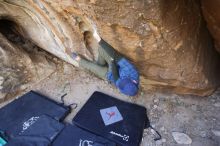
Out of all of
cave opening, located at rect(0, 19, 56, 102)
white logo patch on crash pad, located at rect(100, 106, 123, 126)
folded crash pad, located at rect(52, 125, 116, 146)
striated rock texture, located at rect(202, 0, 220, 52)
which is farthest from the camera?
cave opening, located at rect(0, 19, 56, 102)

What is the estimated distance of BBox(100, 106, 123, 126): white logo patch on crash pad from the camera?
1493 mm

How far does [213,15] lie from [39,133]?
1036 mm

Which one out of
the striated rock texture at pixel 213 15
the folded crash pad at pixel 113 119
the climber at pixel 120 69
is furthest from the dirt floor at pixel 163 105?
the striated rock texture at pixel 213 15

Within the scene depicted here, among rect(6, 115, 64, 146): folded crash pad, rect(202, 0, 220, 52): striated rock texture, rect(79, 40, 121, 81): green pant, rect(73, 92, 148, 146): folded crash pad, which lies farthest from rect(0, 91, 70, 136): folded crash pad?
rect(202, 0, 220, 52): striated rock texture

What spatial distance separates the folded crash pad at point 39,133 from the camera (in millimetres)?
1413

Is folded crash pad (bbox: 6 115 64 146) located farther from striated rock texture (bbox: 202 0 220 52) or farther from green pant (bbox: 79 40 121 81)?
striated rock texture (bbox: 202 0 220 52)

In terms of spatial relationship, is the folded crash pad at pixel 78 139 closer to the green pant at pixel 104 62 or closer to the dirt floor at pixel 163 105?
the dirt floor at pixel 163 105

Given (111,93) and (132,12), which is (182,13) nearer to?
(132,12)

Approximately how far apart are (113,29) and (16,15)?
77 centimetres

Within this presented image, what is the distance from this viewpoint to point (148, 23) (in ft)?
3.87

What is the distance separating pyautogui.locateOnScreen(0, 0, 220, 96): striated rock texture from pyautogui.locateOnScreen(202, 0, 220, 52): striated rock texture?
0.20 feet

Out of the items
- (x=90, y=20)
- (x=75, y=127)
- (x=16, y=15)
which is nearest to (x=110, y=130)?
(x=75, y=127)

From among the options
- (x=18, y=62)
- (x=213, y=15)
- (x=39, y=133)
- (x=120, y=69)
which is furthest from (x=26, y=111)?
(x=213, y=15)

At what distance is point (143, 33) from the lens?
1.23m
